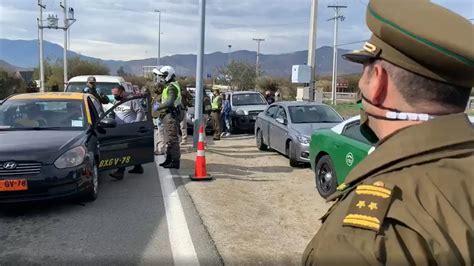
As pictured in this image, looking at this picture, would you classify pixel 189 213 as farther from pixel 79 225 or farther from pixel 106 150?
pixel 106 150

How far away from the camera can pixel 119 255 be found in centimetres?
469

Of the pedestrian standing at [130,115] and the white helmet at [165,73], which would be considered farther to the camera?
the white helmet at [165,73]

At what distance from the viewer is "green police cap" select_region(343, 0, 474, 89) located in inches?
48.9

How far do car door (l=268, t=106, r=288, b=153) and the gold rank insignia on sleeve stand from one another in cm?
1003

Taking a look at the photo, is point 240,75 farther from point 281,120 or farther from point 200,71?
point 281,120

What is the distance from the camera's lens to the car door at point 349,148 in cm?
652

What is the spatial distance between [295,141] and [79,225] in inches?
230

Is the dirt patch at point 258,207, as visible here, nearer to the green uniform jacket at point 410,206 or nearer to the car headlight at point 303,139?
the car headlight at point 303,139

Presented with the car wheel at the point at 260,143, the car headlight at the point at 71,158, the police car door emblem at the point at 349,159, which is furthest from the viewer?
the car wheel at the point at 260,143

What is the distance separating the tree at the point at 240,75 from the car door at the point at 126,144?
162 feet

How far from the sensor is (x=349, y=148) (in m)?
6.83

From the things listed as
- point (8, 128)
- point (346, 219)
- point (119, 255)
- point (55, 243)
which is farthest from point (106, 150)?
point (346, 219)

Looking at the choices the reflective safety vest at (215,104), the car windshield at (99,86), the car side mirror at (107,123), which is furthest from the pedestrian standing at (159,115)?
the reflective safety vest at (215,104)

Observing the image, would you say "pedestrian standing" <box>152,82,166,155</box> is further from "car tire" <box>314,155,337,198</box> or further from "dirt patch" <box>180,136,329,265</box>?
"car tire" <box>314,155,337,198</box>
